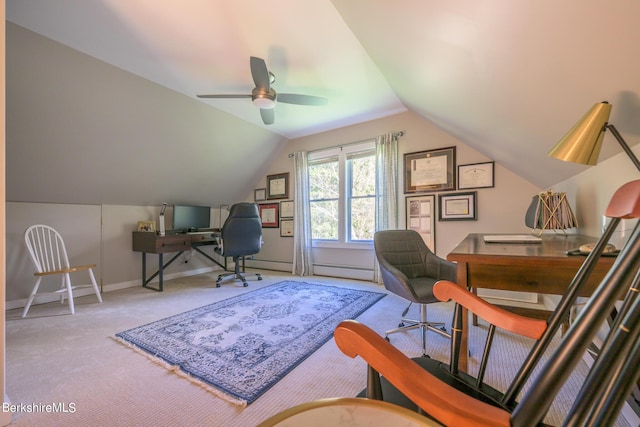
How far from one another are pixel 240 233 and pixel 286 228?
1.12m

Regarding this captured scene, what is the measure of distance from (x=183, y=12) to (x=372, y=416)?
8.07 ft

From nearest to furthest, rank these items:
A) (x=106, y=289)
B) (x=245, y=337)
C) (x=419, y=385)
Answer: (x=419, y=385) → (x=245, y=337) → (x=106, y=289)

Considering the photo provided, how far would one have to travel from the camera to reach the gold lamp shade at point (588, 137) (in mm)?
873

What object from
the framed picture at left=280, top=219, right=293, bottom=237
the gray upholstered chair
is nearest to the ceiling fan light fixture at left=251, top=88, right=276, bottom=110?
the gray upholstered chair

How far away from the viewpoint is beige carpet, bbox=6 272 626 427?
4.17 ft

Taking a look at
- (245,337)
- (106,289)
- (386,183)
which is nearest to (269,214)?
(386,183)

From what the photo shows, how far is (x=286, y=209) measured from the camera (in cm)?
472

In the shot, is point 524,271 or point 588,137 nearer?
point 588,137

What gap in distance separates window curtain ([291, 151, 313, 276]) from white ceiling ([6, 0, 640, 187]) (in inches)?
59.3

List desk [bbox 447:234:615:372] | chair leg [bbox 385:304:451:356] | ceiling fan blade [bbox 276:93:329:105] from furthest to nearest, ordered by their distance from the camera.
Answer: ceiling fan blade [bbox 276:93:329:105] → chair leg [bbox 385:304:451:356] → desk [bbox 447:234:615:372]

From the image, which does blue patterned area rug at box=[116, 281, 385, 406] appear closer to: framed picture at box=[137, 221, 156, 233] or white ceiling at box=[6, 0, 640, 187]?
framed picture at box=[137, 221, 156, 233]

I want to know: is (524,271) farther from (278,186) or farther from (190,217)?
(190,217)

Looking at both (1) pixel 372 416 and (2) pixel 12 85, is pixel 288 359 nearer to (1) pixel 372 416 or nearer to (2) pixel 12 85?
(1) pixel 372 416

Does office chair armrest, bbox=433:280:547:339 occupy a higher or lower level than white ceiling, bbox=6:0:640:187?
lower
